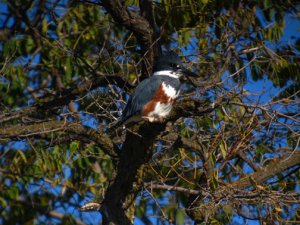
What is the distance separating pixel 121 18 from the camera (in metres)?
3.53

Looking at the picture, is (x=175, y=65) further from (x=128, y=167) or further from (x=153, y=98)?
(x=128, y=167)

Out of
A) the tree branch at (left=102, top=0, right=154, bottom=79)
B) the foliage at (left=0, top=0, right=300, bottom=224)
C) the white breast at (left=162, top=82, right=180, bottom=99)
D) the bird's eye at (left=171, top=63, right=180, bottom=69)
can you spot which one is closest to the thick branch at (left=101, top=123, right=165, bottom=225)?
the foliage at (left=0, top=0, right=300, bottom=224)

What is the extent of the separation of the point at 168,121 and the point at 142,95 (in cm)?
53

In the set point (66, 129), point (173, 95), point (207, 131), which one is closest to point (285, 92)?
point (207, 131)

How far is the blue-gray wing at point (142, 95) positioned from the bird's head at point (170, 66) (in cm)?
15

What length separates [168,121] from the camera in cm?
317

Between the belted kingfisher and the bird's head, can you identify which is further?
the bird's head

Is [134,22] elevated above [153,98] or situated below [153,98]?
above

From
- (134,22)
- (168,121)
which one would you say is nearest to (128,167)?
(168,121)

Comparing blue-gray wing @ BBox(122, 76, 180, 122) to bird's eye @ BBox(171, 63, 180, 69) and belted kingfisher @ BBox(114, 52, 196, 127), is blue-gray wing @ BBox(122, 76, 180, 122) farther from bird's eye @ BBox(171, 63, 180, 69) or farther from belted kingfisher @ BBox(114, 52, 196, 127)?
bird's eye @ BBox(171, 63, 180, 69)

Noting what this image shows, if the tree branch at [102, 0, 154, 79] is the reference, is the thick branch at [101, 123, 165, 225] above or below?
below

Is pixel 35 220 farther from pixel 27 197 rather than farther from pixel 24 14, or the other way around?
pixel 24 14

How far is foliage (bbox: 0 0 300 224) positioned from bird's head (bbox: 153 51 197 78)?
3.2 inches

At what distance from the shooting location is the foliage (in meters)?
3.35
